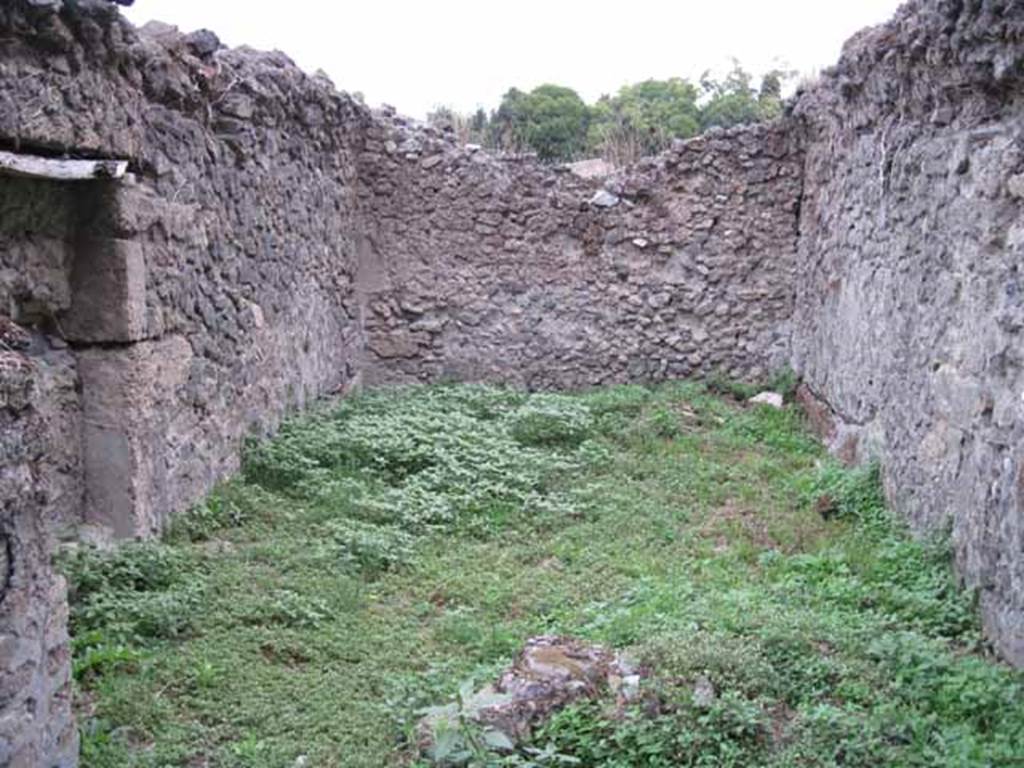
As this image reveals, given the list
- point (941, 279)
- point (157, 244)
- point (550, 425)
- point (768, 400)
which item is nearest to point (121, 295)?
point (157, 244)

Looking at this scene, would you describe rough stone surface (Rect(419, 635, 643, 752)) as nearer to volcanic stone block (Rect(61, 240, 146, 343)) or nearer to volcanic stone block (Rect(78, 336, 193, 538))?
volcanic stone block (Rect(78, 336, 193, 538))

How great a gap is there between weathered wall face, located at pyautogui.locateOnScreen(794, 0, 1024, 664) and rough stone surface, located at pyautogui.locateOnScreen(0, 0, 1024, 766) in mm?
24

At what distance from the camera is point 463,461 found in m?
6.59

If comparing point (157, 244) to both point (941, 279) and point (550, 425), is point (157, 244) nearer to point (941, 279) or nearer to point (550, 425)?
point (550, 425)

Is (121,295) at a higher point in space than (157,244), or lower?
lower

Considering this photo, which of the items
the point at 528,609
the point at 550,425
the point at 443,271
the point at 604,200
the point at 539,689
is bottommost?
the point at 528,609

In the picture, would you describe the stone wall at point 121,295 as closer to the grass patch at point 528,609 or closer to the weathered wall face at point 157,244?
the weathered wall face at point 157,244

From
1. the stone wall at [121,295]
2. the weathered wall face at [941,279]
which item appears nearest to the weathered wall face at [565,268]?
the weathered wall face at [941,279]

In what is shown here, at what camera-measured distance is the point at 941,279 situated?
15.9ft

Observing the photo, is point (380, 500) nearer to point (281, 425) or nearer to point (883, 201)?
point (281, 425)

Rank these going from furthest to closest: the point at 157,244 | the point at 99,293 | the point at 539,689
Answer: the point at 157,244, the point at 99,293, the point at 539,689

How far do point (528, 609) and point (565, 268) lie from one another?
5479 mm

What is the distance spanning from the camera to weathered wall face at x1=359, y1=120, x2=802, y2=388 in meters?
9.36

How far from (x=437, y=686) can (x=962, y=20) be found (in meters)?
3.44
